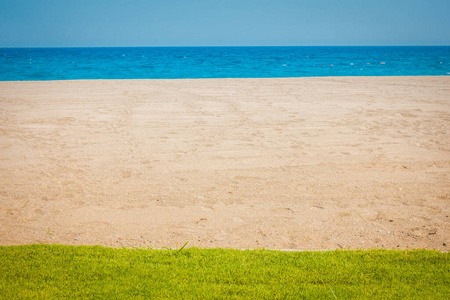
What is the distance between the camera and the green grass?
2492 millimetres

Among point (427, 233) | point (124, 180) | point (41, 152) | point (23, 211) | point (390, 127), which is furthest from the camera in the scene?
point (390, 127)

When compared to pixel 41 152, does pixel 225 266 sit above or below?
above

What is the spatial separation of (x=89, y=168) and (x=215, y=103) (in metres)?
6.49

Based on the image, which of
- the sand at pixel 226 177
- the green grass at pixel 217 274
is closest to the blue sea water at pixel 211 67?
the sand at pixel 226 177

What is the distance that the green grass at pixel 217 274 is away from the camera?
98.1 inches

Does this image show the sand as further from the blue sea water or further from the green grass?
the blue sea water

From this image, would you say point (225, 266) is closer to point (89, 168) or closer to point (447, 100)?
point (89, 168)

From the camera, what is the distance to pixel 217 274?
9.07ft

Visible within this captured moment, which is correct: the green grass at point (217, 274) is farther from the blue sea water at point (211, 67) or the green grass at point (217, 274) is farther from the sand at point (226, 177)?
the blue sea water at point (211, 67)

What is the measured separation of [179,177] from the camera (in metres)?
5.36

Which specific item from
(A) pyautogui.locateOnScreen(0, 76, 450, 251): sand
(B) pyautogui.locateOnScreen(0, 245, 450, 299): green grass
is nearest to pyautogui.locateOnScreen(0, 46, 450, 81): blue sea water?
(A) pyautogui.locateOnScreen(0, 76, 450, 251): sand

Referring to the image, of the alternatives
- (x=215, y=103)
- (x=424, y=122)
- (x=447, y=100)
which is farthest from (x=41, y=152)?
(x=447, y=100)

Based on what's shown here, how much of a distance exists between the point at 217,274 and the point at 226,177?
8.79ft

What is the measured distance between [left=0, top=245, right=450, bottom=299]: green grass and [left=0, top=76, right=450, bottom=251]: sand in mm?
460
